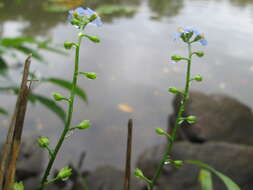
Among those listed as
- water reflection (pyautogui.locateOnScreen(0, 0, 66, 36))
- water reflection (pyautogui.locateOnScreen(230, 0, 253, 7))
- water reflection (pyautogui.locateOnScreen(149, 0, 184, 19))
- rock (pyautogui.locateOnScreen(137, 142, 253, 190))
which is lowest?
rock (pyautogui.locateOnScreen(137, 142, 253, 190))

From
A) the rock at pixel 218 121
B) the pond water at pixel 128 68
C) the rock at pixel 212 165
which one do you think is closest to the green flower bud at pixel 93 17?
the pond water at pixel 128 68

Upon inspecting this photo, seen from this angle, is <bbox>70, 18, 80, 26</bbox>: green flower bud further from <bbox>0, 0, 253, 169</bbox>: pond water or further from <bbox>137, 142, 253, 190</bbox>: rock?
<bbox>137, 142, 253, 190</bbox>: rock

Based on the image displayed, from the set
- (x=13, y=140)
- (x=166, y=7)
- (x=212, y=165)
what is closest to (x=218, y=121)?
(x=212, y=165)

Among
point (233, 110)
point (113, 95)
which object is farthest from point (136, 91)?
point (233, 110)

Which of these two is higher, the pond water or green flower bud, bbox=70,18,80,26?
green flower bud, bbox=70,18,80,26

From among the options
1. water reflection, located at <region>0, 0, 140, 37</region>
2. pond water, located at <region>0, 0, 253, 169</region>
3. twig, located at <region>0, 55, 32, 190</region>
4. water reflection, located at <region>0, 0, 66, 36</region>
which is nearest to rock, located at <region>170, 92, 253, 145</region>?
pond water, located at <region>0, 0, 253, 169</region>

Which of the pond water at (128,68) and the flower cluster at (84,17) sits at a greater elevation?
the flower cluster at (84,17)

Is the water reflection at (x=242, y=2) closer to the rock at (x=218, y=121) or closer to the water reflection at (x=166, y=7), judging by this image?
the water reflection at (x=166, y=7)
